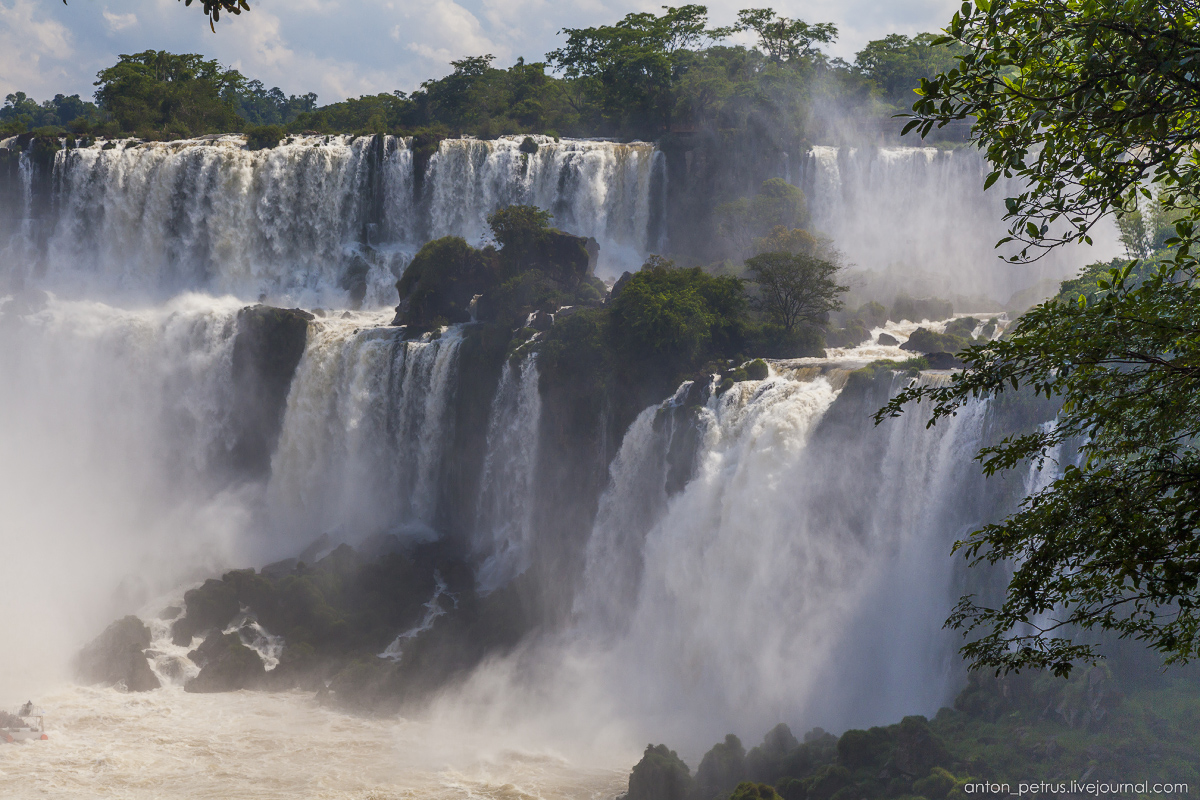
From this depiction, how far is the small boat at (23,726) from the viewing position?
2195 cm

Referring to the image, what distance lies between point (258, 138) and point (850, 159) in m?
27.1

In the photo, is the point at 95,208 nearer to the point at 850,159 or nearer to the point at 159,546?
the point at 159,546

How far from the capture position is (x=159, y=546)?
109ft

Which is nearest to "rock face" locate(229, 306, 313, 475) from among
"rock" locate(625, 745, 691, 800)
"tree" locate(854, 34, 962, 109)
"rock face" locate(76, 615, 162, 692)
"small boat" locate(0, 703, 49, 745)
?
"rock face" locate(76, 615, 162, 692)

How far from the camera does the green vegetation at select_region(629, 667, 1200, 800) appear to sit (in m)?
15.5

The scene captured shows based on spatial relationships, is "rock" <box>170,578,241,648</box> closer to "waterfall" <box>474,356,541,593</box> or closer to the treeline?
"waterfall" <box>474,356,541,593</box>

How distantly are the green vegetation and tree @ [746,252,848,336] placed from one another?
46.5ft

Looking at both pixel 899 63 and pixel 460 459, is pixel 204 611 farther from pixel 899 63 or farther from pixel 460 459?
pixel 899 63

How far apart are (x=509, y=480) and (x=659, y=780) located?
46.3 ft

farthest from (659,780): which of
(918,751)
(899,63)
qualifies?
(899,63)

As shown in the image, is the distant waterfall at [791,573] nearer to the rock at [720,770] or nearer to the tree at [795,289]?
the rock at [720,770]

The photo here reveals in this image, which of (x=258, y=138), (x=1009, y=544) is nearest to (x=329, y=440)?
(x=258, y=138)

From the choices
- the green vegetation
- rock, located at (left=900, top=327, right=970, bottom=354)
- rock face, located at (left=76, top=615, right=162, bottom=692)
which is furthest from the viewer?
rock, located at (left=900, top=327, right=970, bottom=354)

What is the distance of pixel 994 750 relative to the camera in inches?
641
